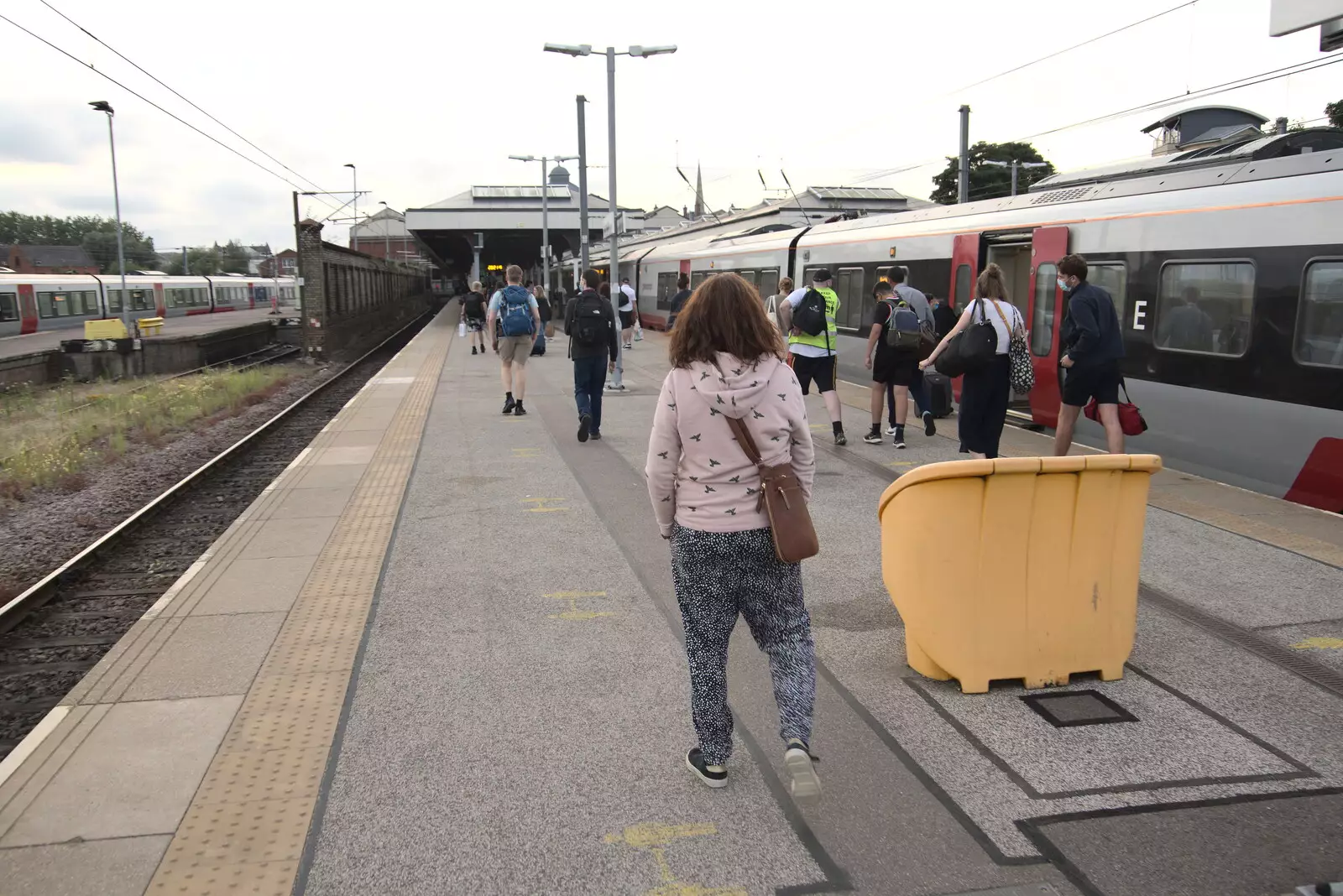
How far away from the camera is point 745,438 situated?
122 inches

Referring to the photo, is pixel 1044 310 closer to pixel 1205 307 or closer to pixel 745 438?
pixel 1205 307

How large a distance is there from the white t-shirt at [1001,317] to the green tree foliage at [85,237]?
113 meters

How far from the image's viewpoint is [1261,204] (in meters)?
7.57

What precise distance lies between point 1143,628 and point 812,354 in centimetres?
492

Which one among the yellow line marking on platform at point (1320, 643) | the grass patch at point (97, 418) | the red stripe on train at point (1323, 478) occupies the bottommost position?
the grass patch at point (97, 418)

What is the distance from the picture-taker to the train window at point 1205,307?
778 centimetres

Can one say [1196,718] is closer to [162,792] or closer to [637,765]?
[637,765]

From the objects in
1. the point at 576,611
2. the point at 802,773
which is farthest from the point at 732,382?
the point at 576,611

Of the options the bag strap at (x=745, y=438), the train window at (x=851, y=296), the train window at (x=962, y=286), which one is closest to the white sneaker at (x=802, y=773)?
the bag strap at (x=745, y=438)

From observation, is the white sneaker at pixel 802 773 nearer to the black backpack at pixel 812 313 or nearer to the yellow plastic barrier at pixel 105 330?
the black backpack at pixel 812 313

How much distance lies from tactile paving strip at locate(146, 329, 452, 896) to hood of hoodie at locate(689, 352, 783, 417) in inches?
74.9

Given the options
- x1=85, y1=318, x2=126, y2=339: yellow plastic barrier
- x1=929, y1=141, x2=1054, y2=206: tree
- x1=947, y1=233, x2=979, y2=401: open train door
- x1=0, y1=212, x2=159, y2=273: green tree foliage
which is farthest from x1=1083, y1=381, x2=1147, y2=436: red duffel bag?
x1=0, y1=212, x2=159, y2=273: green tree foliage

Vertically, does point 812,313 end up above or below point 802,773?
above

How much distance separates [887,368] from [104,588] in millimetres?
6891
